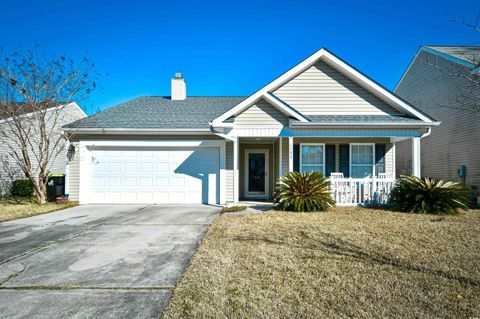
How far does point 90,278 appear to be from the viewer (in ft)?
12.7

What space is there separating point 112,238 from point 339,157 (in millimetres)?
8981

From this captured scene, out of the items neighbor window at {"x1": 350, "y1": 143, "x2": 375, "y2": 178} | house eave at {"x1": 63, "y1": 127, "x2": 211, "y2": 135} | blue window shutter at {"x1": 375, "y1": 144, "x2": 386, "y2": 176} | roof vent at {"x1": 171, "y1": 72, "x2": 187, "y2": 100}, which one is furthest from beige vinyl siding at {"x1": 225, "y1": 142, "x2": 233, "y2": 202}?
Result: blue window shutter at {"x1": 375, "y1": 144, "x2": 386, "y2": 176}

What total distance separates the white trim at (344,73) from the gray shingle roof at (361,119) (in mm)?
418

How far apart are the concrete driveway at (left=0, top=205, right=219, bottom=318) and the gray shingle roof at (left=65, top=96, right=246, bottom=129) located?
4.29 metres

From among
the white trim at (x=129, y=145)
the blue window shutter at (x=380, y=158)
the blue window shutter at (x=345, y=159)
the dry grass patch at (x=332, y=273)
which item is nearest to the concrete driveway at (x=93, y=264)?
the dry grass patch at (x=332, y=273)

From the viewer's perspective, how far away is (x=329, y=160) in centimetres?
1174

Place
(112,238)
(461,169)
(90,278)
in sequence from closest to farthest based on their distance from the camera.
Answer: (90,278)
(112,238)
(461,169)

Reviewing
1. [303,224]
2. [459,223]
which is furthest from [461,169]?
[303,224]

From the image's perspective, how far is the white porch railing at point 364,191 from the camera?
9953mm

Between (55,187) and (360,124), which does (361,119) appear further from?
(55,187)

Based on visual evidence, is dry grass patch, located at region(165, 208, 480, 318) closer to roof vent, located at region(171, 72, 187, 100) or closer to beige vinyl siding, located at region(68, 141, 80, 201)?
beige vinyl siding, located at region(68, 141, 80, 201)

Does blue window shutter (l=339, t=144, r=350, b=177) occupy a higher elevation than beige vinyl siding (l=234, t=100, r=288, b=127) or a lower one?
lower

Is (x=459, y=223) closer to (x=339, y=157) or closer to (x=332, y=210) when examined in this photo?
(x=332, y=210)

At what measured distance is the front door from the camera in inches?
509
